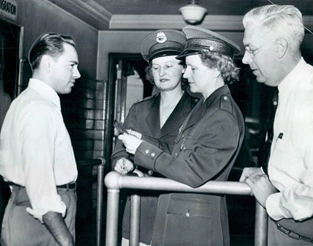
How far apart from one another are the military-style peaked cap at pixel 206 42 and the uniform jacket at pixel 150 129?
55cm

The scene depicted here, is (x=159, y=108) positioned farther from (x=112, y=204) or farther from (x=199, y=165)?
(x=112, y=204)

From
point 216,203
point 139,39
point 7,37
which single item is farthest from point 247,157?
point 216,203

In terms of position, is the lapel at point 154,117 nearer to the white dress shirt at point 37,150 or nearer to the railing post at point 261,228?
the white dress shirt at point 37,150

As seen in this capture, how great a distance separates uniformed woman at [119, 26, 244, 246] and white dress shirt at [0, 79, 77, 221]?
1.01 ft

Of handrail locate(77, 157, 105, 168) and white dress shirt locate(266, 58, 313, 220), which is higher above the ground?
white dress shirt locate(266, 58, 313, 220)

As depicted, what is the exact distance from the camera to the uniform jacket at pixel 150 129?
188cm

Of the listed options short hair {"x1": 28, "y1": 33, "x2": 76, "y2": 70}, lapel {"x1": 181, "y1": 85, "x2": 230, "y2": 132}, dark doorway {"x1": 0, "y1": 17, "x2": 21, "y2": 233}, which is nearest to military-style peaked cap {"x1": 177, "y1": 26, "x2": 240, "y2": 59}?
lapel {"x1": 181, "y1": 85, "x2": 230, "y2": 132}

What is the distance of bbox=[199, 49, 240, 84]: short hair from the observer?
1407 mm

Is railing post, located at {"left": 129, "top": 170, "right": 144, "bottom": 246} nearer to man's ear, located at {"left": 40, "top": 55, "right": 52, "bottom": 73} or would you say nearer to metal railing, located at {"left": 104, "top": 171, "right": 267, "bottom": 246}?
metal railing, located at {"left": 104, "top": 171, "right": 267, "bottom": 246}

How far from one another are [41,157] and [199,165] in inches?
22.5

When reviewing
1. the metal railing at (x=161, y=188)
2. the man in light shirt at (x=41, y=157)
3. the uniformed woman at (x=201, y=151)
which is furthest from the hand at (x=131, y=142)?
the man in light shirt at (x=41, y=157)

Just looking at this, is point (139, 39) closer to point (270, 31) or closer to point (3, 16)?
point (3, 16)

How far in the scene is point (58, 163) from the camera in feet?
4.64

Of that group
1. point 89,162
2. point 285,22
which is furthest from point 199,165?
point 89,162
